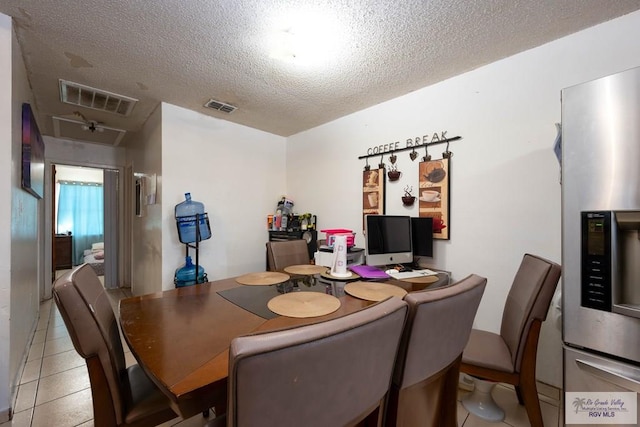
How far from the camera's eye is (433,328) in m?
0.78

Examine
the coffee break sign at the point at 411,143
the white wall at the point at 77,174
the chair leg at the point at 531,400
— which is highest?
the white wall at the point at 77,174

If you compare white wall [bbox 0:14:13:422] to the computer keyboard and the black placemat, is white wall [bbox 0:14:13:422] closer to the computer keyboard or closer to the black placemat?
the black placemat

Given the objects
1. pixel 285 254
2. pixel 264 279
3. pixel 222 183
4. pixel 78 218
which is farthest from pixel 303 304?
pixel 78 218

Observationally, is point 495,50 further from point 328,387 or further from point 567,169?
point 328,387

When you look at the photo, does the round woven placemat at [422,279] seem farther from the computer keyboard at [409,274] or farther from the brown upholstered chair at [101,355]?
the brown upholstered chair at [101,355]

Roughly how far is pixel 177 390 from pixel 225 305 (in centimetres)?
61

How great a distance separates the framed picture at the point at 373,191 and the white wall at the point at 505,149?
99 millimetres

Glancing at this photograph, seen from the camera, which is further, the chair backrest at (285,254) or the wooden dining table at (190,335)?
the chair backrest at (285,254)

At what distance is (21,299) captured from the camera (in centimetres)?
199

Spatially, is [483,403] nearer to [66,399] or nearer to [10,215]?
[66,399]

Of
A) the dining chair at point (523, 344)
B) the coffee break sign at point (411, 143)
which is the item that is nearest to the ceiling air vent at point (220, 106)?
the coffee break sign at point (411, 143)

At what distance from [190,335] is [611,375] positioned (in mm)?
1567

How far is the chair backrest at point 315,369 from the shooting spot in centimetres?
47

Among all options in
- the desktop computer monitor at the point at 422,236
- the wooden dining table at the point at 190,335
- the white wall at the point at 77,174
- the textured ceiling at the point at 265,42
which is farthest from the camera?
the white wall at the point at 77,174
